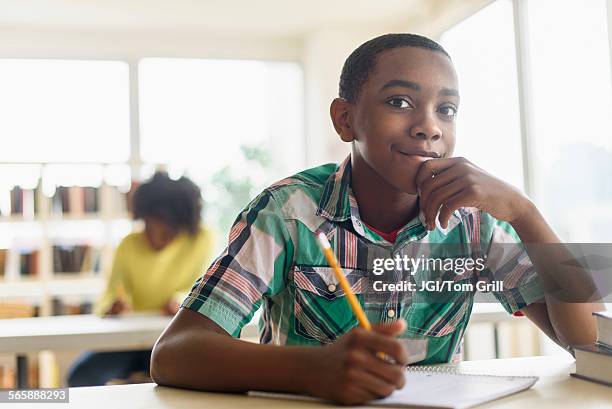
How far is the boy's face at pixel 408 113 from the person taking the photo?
3.59 ft

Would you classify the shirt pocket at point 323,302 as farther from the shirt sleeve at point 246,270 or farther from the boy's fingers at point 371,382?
the boy's fingers at point 371,382

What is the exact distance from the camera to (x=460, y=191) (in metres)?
1.04

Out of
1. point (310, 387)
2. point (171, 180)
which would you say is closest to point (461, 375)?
point (310, 387)

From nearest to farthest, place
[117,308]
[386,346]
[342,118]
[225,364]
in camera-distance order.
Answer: [386,346], [225,364], [342,118], [117,308]

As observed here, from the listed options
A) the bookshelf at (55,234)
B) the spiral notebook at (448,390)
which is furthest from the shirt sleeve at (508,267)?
the bookshelf at (55,234)

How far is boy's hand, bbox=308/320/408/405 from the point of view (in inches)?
28.4

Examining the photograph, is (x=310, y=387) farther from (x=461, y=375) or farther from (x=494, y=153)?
(x=494, y=153)

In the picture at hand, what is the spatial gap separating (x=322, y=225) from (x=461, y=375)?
13.8 inches

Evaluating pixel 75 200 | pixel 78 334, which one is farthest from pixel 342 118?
pixel 75 200

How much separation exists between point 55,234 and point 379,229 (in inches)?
159

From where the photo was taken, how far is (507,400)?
2.55ft

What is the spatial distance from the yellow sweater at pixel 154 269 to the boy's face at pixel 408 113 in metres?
2.07

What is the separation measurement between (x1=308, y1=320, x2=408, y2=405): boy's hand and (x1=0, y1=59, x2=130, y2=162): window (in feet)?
15.4

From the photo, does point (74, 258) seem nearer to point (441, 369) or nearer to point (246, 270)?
point (246, 270)
